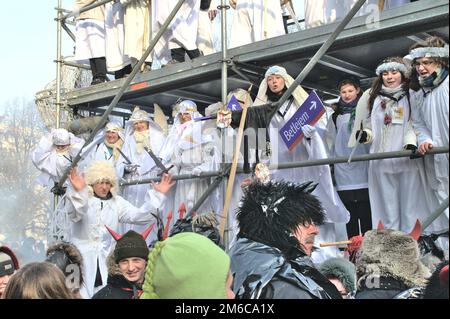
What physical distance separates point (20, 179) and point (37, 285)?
1003 cm

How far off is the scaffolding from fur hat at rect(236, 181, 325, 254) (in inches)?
55.5

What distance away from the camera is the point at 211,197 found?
5.51 metres

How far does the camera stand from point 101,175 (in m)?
5.15

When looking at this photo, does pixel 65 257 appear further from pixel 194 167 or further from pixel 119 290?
pixel 194 167

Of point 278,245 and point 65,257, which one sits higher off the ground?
point 278,245

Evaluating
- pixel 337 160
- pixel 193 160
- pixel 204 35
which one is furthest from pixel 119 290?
pixel 204 35

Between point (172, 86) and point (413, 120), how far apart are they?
8.99 feet

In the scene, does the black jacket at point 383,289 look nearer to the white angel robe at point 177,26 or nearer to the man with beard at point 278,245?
the man with beard at point 278,245

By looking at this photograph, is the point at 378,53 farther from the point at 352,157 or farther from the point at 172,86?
the point at 172,86
